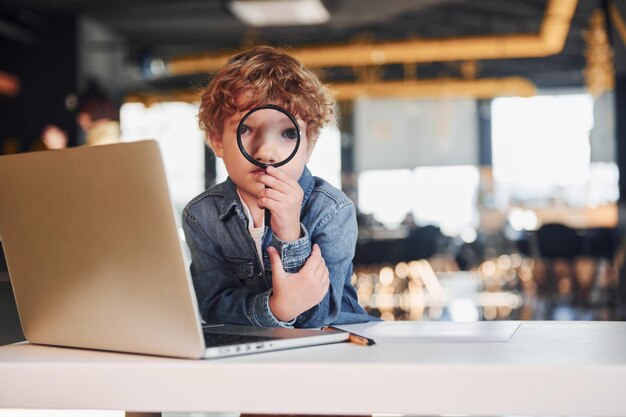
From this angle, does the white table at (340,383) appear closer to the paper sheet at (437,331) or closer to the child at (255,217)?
the paper sheet at (437,331)

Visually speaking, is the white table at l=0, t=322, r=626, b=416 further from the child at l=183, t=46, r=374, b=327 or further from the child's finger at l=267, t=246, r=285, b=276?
the child at l=183, t=46, r=374, b=327

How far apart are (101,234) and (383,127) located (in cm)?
1100

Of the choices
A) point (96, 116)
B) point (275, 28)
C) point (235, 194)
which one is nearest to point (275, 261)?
point (235, 194)

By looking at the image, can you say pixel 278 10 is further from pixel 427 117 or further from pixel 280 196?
pixel 427 117

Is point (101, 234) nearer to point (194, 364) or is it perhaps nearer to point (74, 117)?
point (194, 364)

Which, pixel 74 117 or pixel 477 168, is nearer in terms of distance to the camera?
pixel 74 117

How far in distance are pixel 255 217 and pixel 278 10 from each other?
6.03m

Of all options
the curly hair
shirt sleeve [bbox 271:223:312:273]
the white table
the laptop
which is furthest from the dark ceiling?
the white table

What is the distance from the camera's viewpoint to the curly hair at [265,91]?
1.30m

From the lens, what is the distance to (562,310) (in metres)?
8.27

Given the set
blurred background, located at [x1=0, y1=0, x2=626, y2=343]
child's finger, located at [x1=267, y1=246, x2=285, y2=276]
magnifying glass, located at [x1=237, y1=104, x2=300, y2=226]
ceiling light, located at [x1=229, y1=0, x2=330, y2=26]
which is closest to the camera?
child's finger, located at [x1=267, y1=246, x2=285, y2=276]

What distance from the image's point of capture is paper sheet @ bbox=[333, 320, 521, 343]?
0.90 meters

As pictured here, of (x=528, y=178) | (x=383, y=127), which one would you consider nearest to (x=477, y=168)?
(x=528, y=178)

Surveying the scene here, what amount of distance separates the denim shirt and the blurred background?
272cm
